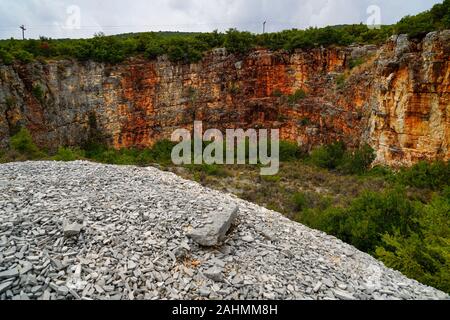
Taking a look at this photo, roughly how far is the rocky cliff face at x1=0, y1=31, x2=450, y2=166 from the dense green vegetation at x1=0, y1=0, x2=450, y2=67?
2.24ft

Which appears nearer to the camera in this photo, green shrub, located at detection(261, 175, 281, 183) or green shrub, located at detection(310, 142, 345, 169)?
green shrub, located at detection(261, 175, 281, 183)

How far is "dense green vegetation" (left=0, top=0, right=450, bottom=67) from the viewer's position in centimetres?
2078

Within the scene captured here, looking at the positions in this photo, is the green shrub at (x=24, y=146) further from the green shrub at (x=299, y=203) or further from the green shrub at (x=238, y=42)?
the green shrub at (x=238, y=42)

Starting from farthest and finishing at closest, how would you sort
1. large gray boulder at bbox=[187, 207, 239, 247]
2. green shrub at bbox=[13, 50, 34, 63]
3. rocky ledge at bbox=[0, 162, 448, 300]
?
green shrub at bbox=[13, 50, 34, 63], large gray boulder at bbox=[187, 207, 239, 247], rocky ledge at bbox=[0, 162, 448, 300]

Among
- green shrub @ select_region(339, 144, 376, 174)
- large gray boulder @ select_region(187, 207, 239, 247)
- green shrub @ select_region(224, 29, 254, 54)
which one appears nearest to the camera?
large gray boulder @ select_region(187, 207, 239, 247)

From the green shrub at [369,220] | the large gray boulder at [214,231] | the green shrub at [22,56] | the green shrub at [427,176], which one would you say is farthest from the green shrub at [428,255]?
the green shrub at [22,56]

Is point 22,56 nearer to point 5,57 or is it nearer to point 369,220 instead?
point 5,57

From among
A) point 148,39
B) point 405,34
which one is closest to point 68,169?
point 405,34

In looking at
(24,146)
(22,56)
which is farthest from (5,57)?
(24,146)

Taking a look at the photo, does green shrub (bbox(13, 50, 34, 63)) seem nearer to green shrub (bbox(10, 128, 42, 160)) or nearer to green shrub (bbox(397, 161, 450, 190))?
green shrub (bbox(10, 128, 42, 160))

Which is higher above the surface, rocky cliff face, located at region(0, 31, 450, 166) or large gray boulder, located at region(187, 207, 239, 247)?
rocky cliff face, located at region(0, 31, 450, 166)

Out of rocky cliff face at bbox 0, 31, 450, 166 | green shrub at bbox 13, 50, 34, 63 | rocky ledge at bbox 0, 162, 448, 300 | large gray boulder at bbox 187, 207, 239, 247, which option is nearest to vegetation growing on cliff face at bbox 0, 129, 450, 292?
rocky cliff face at bbox 0, 31, 450, 166

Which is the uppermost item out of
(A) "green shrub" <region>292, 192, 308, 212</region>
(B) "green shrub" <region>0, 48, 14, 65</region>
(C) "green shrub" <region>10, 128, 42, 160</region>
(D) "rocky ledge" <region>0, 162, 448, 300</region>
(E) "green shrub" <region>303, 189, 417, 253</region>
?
(B) "green shrub" <region>0, 48, 14, 65</region>

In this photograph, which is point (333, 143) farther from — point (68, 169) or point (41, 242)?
point (41, 242)
